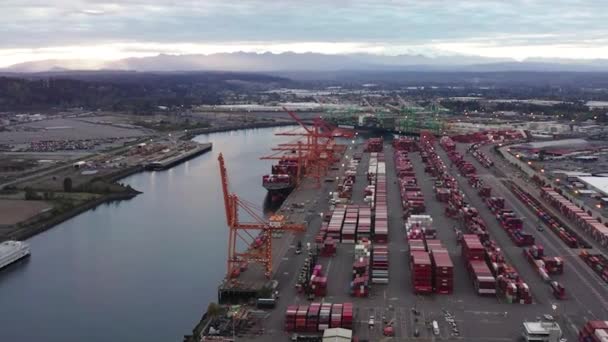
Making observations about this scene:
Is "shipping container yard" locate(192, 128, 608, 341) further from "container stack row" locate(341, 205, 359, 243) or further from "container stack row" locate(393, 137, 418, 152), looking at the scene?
"container stack row" locate(393, 137, 418, 152)

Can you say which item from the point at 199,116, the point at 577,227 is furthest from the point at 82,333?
the point at 199,116

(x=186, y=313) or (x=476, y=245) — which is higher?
(x=476, y=245)

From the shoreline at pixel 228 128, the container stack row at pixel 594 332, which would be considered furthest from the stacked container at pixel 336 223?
the shoreline at pixel 228 128

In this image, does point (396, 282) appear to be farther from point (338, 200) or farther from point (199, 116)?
point (199, 116)

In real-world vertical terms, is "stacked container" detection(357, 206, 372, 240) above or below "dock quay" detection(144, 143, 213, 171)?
above

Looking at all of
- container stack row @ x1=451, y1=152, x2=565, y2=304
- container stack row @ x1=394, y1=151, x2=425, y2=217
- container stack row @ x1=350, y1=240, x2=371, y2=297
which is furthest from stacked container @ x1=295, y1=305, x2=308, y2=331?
container stack row @ x1=394, y1=151, x2=425, y2=217

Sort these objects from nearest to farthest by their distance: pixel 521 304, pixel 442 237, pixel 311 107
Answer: pixel 521 304 < pixel 442 237 < pixel 311 107
